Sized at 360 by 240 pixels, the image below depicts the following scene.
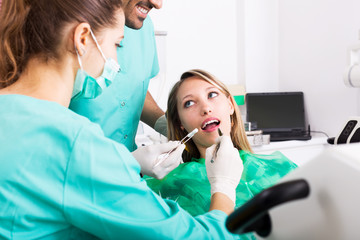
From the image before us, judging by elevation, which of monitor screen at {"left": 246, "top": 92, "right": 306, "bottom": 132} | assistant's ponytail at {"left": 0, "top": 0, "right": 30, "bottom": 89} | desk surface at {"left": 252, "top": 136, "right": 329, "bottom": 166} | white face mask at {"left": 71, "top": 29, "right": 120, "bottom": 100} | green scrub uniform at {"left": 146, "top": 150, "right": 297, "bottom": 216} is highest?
assistant's ponytail at {"left": 0, "top": 0, "right": 30, "bottom": 89}

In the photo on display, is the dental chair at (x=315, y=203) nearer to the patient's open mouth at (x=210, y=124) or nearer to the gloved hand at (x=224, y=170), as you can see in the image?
the gloved hand at (x=224, y=170)

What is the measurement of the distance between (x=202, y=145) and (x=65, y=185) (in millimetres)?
988

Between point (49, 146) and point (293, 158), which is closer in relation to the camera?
point (49, 146)

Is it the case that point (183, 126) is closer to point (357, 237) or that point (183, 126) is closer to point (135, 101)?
point (135, 101)

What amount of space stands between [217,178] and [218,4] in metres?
2.51

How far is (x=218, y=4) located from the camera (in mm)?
3395

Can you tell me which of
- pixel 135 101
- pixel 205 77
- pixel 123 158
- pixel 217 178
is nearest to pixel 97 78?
pixel 123 158

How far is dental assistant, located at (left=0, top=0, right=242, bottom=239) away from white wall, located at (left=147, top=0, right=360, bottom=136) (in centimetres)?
225

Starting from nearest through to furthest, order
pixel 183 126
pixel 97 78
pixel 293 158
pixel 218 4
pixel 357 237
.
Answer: pixel 357 237, pixel 97 78, pixel 183 126, pixel 293 158, pixel 218 4

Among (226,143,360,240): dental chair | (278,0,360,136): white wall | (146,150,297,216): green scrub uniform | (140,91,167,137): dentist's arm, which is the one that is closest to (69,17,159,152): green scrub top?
(140,91,167,137): dentist's arm

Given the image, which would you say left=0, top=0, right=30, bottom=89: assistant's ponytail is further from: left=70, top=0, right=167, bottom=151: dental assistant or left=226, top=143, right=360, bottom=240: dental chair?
left=226, top=143, right=360, bottom=240: dental chair

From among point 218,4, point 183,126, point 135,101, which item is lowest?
point 183,126

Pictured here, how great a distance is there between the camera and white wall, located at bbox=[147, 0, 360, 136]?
3002 mm

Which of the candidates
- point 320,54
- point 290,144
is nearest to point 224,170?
point 290,144
